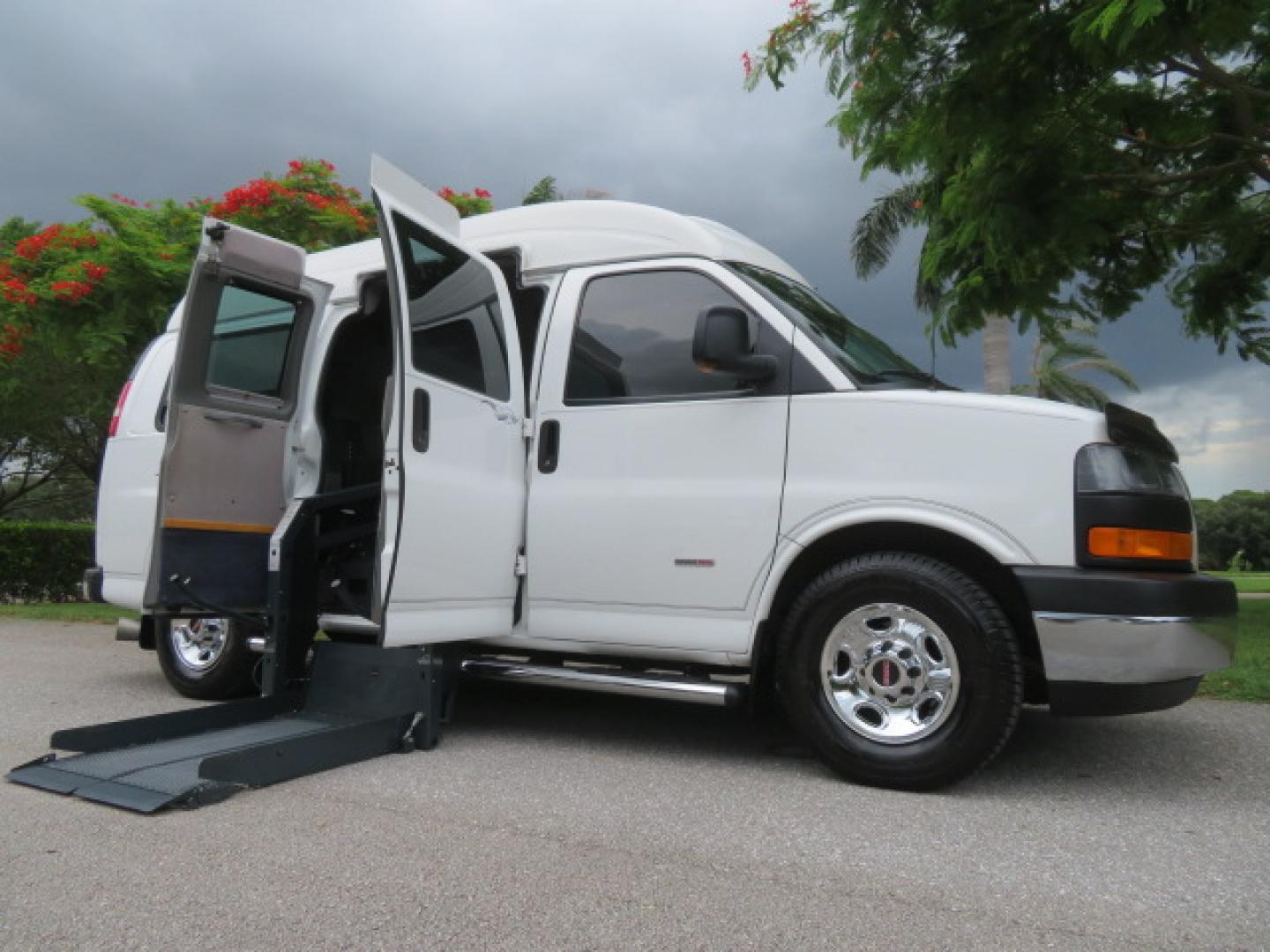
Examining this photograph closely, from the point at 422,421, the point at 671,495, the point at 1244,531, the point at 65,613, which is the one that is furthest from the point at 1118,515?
the point at 1244,531

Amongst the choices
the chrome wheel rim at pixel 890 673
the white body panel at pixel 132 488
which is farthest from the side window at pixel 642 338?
the white body panel at pixel 132 488

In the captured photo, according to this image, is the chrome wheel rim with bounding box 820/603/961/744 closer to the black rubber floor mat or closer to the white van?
the white van

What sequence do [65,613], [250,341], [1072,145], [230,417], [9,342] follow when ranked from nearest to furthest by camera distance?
[230,417] → [250,341] → [1072,145] → [65,613] → [9,342]

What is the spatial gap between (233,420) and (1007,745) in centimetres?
419

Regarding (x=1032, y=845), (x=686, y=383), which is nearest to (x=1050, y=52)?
(x=686, y=383)

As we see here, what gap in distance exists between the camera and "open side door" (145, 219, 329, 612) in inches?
197

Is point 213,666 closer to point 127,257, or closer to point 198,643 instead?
point 198,643

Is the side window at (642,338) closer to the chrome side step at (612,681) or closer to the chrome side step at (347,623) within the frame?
the chrome side step at (612,681)

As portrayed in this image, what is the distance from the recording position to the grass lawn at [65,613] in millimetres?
11547

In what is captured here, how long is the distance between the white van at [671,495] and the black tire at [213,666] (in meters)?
0.24

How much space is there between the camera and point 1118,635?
11.8 ft

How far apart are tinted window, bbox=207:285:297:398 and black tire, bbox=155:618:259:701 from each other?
139 cm

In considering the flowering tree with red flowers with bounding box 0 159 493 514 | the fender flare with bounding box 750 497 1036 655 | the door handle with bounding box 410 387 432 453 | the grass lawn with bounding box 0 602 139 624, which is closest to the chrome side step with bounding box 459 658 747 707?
the fender flare with bounding box 750 497 1036 655

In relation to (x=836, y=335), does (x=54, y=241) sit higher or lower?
higher
